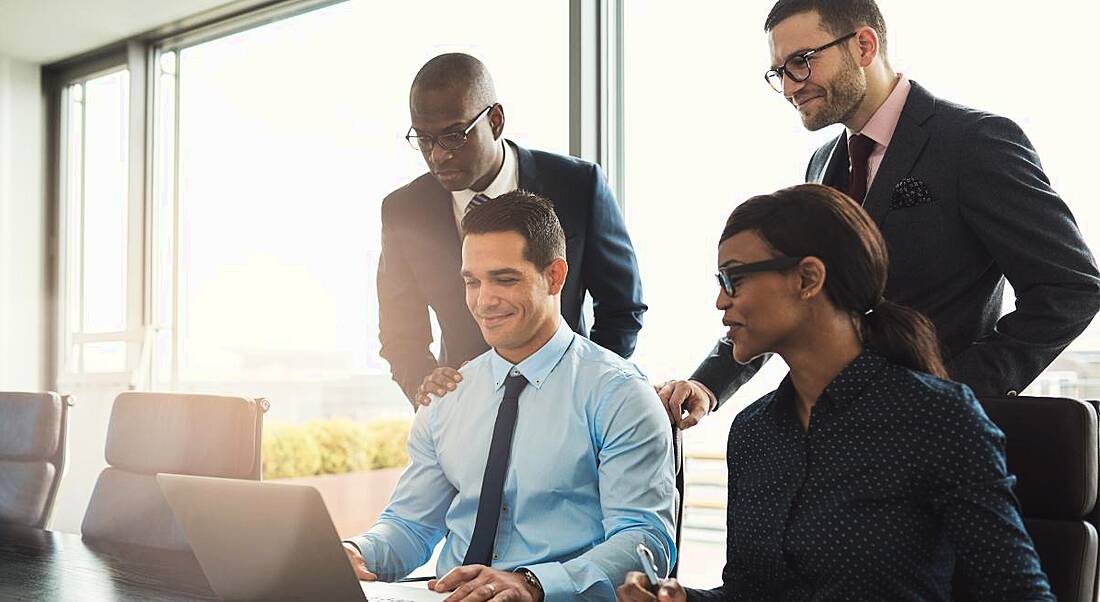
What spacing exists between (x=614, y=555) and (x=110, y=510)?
4.46ft

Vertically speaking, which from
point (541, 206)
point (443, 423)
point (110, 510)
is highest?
point (541, 206)

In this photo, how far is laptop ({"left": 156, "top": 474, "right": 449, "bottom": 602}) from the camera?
117cm

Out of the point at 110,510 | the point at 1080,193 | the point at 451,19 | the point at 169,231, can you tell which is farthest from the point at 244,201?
the point at 1080,193

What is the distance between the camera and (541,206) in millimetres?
1993

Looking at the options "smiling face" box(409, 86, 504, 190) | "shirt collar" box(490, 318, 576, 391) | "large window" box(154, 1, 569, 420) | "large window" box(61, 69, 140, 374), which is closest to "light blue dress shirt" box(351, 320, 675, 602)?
"shirt collar" box(490, 318, 576, 391)

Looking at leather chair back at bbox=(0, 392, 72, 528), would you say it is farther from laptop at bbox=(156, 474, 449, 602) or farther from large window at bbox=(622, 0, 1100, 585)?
large window at bbox=(622, 0, 1100, 585)

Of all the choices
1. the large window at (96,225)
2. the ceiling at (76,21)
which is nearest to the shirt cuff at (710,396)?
the ceiling at (76,21)

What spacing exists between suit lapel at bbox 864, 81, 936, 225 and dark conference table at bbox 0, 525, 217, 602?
4.22 feet

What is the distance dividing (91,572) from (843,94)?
1552 millimetres

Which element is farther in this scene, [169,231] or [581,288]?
[169,231]

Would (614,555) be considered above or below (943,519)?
below

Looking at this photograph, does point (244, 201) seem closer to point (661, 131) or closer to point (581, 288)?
point (661, 131)

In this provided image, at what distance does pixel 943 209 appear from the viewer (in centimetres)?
182

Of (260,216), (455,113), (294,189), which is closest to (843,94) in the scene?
(455,113)
